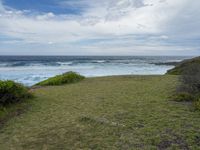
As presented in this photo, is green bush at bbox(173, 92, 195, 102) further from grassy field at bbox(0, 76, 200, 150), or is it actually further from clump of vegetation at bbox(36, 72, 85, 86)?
clump of vegetation at bbox(36, 72, 85, 86)

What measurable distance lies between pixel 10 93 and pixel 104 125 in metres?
2.82

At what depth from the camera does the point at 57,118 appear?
4.57 meters

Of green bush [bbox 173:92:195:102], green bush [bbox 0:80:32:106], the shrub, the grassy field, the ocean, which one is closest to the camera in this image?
the grassy field

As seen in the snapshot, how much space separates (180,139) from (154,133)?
15.6 inches

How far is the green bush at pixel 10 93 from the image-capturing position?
559cm

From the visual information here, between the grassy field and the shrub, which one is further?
the shrub

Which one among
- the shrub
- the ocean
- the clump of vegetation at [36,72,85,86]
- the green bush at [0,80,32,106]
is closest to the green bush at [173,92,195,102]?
the shrub

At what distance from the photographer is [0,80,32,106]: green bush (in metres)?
5.59

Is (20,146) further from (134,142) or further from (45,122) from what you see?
(134,142)

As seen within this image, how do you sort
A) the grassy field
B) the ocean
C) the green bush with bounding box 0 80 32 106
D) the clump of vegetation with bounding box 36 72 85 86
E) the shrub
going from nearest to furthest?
the grassy field, the green bush with bounding box 0 80 32 106, the shrub, the clump of vegetation with bounding box 36 72 85 86, the ocean

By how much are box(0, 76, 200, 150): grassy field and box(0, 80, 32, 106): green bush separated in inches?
12.5

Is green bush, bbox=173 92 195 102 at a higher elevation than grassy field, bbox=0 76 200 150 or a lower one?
higher

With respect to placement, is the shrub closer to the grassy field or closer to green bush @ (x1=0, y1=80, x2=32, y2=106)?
the grassy field

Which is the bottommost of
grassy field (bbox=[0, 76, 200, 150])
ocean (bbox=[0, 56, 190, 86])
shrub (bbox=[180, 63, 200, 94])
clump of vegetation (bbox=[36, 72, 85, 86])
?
ocean (bbox=[0, 56, 190, 86])
